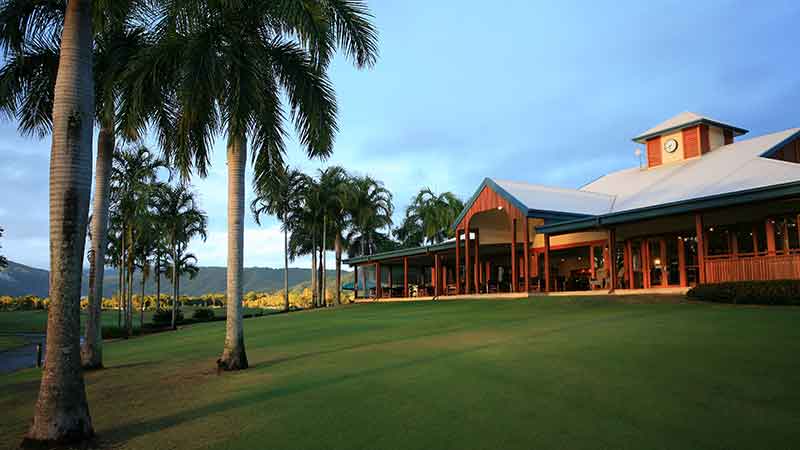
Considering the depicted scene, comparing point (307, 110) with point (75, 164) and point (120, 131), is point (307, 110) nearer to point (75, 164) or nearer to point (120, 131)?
point (120, 131)

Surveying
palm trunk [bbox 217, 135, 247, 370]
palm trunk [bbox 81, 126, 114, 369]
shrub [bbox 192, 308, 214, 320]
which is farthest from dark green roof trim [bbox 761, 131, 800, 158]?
shrub [bbox 192, 308, 214, 320]

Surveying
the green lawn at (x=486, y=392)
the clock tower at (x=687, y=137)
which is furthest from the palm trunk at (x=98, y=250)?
the clock tower at (x=687, y=137)

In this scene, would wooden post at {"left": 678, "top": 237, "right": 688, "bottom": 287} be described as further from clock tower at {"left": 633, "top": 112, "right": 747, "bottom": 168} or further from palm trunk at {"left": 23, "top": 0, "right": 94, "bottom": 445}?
palm trunk at {"left": 23, "top": 0, "right": 94, "bottom": 445}

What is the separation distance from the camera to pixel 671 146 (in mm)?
29688

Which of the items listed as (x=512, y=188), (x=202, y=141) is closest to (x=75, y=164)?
(x=202, y=141)

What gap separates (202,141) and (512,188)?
17.5 metres

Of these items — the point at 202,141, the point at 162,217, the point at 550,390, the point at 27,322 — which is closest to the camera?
the point at 550,390

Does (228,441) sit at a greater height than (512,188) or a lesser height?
lesser

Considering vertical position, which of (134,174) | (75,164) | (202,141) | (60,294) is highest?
(134,174)

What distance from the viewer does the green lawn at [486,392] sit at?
228 inches

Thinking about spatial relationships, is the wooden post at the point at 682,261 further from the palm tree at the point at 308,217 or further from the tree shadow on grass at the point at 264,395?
the palm tree at the point at 308,217

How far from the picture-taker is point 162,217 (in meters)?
32.7

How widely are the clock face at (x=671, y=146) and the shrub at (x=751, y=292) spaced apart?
1434 cm

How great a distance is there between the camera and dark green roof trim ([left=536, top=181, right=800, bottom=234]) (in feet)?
54.1
